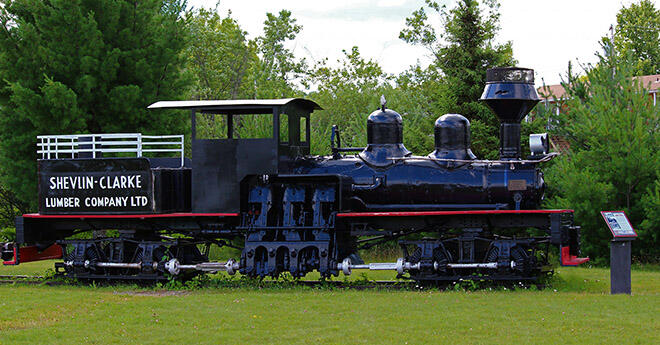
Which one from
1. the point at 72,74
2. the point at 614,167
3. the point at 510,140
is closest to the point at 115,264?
the point at 510,140

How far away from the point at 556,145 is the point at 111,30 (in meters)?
12.3

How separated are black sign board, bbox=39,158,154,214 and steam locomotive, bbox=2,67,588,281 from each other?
0.07 feet

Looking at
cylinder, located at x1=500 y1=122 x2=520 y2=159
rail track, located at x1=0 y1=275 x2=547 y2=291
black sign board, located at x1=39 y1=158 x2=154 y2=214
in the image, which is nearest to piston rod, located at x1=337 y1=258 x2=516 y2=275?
rail track, located at x1=0 y1=275 x2=547 y2=291

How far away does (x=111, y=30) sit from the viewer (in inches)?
875

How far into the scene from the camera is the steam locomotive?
13062 mm

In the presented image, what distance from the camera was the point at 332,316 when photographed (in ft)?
33.6

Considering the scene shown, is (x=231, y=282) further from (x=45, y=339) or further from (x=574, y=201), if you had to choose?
(x=574, y=201)

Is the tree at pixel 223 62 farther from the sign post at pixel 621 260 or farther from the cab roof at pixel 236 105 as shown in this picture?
the sign post at pixel 621 260

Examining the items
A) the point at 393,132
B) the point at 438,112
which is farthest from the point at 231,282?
the point at 438,112

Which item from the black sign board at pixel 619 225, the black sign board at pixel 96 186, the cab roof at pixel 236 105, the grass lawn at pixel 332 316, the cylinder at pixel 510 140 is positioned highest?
the cab roof at pixel 236 105

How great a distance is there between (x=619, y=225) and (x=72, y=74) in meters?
15.2

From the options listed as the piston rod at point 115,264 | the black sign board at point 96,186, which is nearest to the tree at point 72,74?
the black sign board at point 96,186

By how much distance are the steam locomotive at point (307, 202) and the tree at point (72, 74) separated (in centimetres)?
656

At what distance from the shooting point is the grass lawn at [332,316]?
8.86 meters
